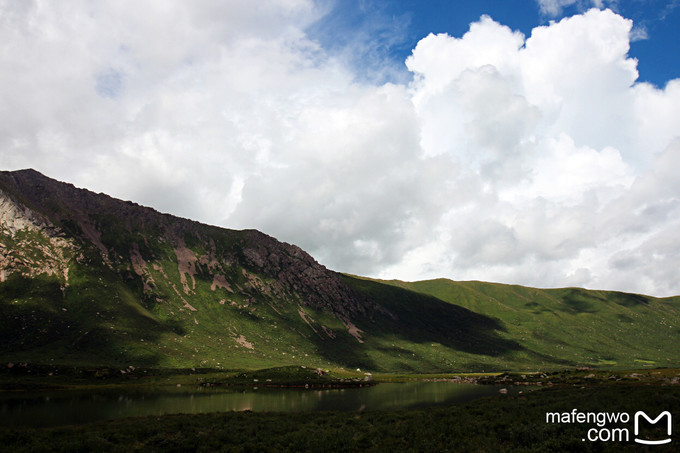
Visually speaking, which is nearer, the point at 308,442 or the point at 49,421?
the point at 308,442

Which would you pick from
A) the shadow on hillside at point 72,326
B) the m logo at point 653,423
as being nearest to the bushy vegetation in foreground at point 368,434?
the m logo at point 653,423

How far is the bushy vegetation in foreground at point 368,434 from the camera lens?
30391 millimetres

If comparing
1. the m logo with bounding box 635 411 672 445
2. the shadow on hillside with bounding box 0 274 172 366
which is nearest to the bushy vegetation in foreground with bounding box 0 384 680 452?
the m logo with bounding box 635 411 672 445

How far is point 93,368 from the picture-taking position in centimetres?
13000

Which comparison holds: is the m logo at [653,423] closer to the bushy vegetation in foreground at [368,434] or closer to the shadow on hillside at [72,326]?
the bushy vegetation in foreground at [368,434]

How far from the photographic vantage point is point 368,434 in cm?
3791

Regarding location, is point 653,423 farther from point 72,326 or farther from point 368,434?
point 72,326

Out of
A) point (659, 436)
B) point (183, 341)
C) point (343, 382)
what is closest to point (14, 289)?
point (183, 341)

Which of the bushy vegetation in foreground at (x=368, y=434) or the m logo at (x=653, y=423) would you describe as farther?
the bushy vegetation in foreground at (x=368, y=434)

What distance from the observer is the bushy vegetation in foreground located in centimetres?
3039

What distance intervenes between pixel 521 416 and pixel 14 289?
216m

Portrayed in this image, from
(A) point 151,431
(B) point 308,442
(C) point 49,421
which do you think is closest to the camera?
(B) point 308,442

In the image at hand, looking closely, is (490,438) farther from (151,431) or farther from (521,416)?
(151,431)

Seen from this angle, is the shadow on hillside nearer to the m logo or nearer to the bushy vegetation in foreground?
the bushy vegetation in foreground
